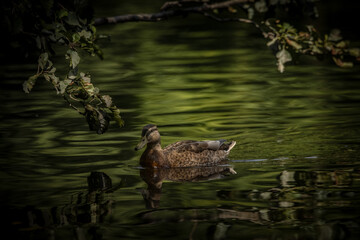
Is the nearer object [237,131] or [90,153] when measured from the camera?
[90,153]

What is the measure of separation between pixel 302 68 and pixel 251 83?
6.74 feet

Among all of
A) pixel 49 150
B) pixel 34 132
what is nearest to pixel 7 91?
pixel 34 132

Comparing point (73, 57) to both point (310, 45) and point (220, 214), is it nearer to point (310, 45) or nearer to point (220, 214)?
point (220, 214)

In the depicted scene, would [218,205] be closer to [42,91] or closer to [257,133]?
[257,133]

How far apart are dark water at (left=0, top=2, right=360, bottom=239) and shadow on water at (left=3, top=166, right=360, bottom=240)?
0.01 metres

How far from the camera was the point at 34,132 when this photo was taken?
41.2 feet

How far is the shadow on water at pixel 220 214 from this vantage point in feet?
25.4

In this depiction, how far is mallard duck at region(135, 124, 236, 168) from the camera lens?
35.1ft

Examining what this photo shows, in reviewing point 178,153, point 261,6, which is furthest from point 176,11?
point 178,153

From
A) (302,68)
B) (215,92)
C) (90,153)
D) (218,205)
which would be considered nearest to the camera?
(218,205)

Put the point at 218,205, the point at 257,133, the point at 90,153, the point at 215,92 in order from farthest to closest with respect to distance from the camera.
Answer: the point at 215,92 → the point at 257,133 → the point at 90,153 → the point at 218,205

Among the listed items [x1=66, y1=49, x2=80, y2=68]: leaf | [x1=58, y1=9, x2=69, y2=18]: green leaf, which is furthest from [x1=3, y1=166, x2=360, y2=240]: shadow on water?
[x1=58, y1=9, x2=69, y2=18]: green leaf

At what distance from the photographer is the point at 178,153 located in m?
10.8

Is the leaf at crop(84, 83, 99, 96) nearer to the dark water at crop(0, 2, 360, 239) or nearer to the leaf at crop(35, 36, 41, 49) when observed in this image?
the leaf at crop(35, 36, 41, 49)
